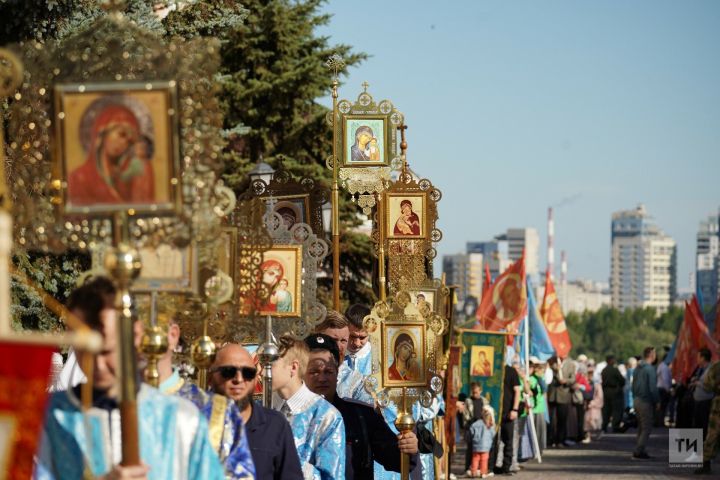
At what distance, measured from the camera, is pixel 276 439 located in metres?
7.35

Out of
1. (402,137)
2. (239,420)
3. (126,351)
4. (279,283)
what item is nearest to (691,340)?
(402,137)

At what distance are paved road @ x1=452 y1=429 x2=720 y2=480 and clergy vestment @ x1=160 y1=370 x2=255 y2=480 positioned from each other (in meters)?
15.6

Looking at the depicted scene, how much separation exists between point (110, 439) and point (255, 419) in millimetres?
2156

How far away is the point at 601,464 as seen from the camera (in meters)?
24.5

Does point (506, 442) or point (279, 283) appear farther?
point (506, 442)

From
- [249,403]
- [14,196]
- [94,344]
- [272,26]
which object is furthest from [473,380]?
[94,344]

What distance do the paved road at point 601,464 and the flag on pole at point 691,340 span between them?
228 cm

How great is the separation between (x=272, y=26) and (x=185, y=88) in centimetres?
2401

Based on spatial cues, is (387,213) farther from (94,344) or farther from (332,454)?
(94,344)

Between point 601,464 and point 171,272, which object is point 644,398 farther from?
point 171,272

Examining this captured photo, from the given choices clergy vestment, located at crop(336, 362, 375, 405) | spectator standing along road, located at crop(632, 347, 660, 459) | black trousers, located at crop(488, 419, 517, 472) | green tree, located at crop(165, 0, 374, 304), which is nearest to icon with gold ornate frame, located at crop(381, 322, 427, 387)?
clergy vestment, located at crop(336, 362, 375, 405)

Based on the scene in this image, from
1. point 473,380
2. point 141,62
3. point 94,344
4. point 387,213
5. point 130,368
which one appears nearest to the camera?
point 94,344

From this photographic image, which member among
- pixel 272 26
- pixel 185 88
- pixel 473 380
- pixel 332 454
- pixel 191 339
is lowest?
pixel 473 380

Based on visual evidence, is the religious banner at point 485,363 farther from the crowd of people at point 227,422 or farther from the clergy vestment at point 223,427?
the clergy vestment at point 223,427
